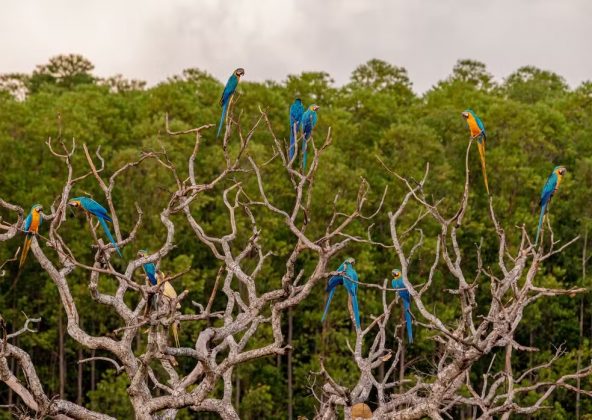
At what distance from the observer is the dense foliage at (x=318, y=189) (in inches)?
1313

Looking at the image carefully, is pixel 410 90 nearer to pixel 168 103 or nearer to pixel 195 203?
pixel 168 103

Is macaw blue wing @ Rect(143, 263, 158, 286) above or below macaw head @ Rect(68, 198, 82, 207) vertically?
below

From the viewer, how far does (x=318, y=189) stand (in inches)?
1332

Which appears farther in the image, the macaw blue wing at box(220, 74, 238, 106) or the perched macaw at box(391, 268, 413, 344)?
the macaw blue wing at box(220, 74, 238, 106)

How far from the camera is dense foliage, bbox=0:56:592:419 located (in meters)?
33.3

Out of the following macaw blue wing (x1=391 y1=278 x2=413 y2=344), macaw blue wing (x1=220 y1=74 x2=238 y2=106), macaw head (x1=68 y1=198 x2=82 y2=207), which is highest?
macaw blue wing (x1=220 y1=74 x2=238 y2=106)

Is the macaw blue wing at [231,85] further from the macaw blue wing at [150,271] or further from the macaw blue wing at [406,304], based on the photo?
the macaw blue wing at [406,304]

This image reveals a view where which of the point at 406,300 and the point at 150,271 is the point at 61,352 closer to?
the point at 150,271

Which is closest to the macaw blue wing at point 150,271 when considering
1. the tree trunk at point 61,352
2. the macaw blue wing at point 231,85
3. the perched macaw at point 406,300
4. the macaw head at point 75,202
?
the macaw head at point 75,202

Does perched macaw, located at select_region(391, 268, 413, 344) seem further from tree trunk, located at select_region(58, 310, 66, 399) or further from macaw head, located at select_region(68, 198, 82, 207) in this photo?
tree trunk, located at select_region(58, 310, 66, 399)

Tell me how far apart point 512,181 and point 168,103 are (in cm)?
1170

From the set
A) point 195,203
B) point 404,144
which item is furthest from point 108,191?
point 404,144

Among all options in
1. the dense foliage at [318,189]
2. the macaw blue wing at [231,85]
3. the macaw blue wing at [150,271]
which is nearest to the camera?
the macaw blue wing at [150,271]

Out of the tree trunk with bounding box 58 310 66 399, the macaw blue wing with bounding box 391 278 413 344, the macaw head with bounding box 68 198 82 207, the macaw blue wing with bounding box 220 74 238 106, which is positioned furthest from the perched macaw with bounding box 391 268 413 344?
the tree trunk with bounding box 58 310 66 399
